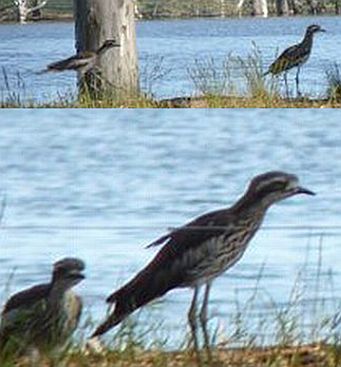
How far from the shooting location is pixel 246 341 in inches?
147

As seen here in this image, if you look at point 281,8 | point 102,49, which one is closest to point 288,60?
point 102,49

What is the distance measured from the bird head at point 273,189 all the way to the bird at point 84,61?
474cm

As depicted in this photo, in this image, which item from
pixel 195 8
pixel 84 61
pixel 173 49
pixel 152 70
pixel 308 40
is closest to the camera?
pixel 84 61

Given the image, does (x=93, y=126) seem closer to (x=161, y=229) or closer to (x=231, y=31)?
(x=161, y=229)

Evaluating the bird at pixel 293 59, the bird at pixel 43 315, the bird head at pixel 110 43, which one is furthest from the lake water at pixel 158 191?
the bird at pixel 293 59

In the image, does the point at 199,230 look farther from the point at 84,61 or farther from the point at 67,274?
the point at 84,61

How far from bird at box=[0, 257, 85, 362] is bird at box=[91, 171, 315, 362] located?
3.7 inches

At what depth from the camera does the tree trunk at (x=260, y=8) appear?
81.0ft

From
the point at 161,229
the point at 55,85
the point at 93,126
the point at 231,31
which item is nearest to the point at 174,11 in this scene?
the point at 231,31

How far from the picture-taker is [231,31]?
61.0 ft

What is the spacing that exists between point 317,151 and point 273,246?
1447mm

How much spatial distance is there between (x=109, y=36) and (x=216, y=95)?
112 centimetres

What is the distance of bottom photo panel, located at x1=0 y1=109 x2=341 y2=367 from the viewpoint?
361 cm

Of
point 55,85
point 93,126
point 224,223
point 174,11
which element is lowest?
point 174,11
